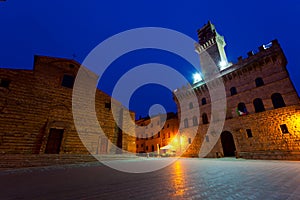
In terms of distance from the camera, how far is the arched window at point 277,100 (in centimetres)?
1281

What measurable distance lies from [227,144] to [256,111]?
226 inches

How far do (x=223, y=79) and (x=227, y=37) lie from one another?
81435 mm

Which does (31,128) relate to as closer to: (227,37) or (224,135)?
(224,135)

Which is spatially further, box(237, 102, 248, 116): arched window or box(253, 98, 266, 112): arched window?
box(237, 102, 248, 116): arched window

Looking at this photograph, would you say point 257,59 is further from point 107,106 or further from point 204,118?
point 107,106

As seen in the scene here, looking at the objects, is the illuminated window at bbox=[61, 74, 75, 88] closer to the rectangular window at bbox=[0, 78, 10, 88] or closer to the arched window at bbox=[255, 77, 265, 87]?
the rectangular window at bbox=[0, 78, 10, 88]

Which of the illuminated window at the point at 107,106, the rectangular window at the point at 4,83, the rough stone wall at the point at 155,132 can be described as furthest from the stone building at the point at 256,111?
the rectangular window at the point at 4,83

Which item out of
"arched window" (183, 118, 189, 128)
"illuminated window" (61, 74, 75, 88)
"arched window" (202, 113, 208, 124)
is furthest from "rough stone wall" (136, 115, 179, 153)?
"illuminated window" (61, 74, 75, 88)

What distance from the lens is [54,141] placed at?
475 inches

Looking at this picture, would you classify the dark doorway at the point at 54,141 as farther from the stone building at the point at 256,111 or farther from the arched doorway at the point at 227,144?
the arched doorway at the point at 227,144

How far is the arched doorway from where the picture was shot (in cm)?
1722

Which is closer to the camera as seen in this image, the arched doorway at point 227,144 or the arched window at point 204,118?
the arched doorway at point 227,144

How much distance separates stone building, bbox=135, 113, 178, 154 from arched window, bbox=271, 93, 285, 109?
53.2 feet

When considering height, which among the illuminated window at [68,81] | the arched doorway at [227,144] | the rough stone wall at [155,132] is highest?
the illuminated window at [68,81]
